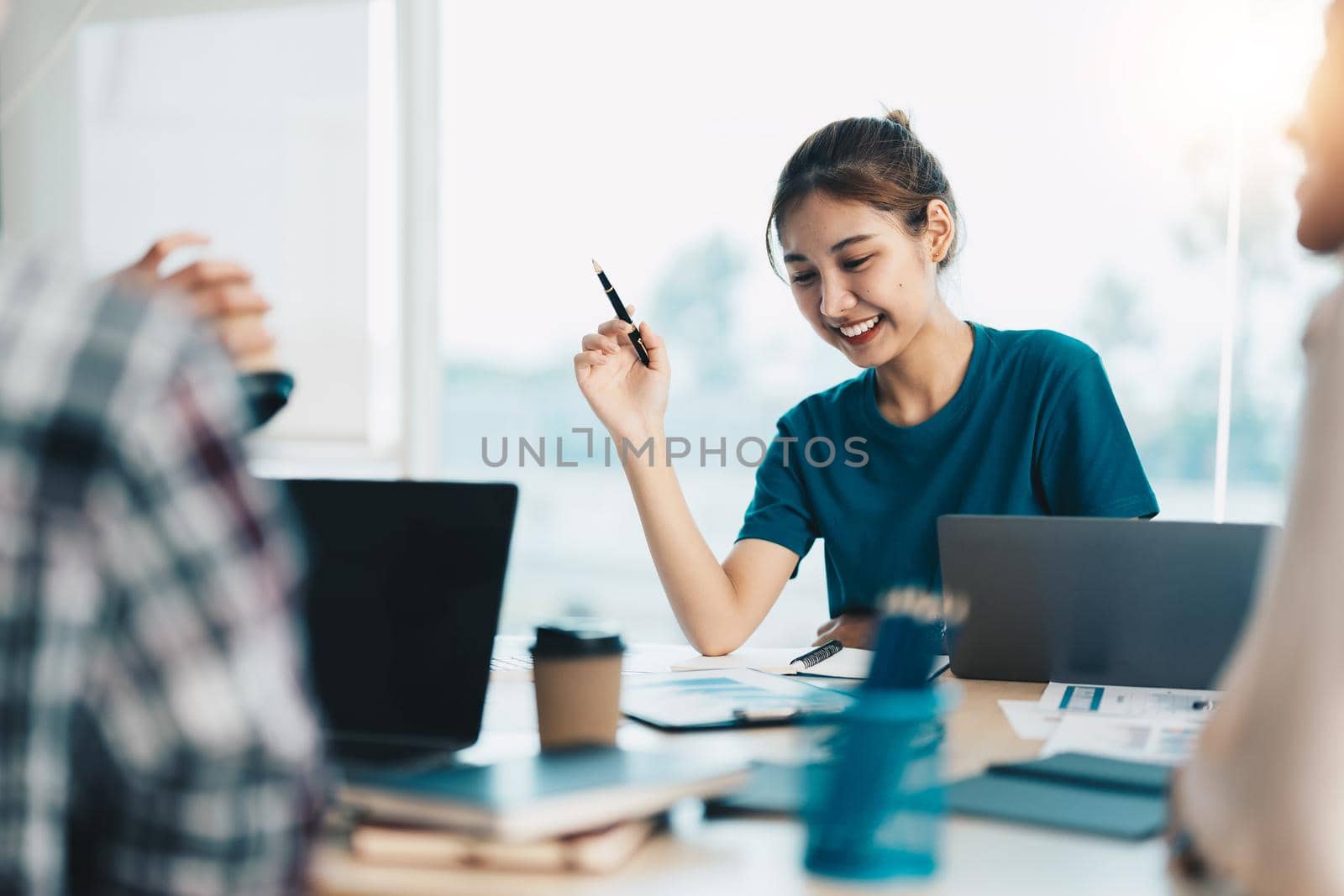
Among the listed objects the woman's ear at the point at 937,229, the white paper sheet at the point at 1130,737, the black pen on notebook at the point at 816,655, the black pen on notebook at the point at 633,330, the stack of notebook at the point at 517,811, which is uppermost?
the woman's ear at the point at 937,229

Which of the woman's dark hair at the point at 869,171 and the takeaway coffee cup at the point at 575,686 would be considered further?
the woman's dark hair at the point at 869,171

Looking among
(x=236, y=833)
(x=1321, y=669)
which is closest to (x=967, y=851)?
(x=1321, y=669)

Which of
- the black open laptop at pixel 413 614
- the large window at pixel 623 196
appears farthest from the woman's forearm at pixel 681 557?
the large window at pixel 623 196

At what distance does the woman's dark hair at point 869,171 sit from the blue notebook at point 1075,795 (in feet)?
3.59

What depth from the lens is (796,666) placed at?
154 centimetres

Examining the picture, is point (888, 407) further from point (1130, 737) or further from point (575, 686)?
point (575, 686)

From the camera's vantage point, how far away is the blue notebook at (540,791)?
81cm

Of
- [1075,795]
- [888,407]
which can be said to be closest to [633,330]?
[888,407]

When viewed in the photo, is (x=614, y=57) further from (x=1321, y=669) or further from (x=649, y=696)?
(x=1321, y=669)

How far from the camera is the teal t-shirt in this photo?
1.90m

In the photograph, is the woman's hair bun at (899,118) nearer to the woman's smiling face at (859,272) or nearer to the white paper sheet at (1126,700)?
the woman's smiling face at (859,272)

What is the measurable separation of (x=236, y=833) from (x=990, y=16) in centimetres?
341

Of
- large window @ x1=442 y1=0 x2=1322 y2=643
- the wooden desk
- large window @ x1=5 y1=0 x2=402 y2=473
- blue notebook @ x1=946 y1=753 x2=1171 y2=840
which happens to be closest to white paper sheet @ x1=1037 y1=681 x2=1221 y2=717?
blue notebook @ x1=946 y1=753 x2=1171 y2=840

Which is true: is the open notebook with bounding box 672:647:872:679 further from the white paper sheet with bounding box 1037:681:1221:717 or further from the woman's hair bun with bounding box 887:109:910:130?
the woman's hair bun with bounding box 887:109:910:130
